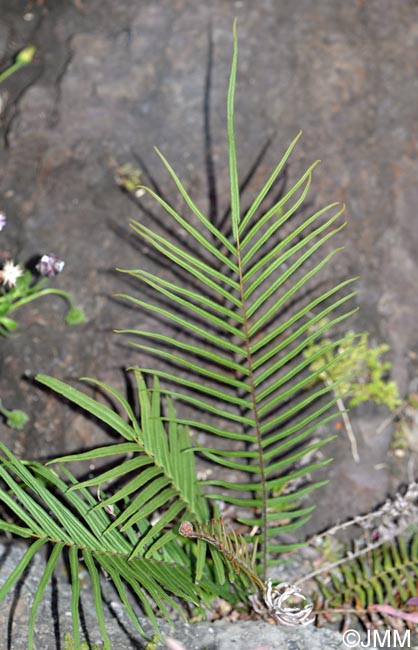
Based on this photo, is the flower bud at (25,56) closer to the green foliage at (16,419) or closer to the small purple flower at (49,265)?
the small purple flower at (49,265)

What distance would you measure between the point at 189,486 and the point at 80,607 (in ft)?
1.29

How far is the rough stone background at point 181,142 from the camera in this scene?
216 cm

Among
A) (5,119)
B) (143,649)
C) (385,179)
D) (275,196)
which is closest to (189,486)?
(143,649)

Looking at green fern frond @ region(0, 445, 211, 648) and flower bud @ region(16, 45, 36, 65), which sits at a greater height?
flower bud @ region(16, 45, 36, 65)

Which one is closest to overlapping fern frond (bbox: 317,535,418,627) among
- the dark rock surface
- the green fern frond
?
the dark rock surface

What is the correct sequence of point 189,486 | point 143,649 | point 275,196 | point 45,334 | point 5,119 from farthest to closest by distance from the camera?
point 5,119 → point 275,196 → point 45,334 → point 189,486 → point 143,649

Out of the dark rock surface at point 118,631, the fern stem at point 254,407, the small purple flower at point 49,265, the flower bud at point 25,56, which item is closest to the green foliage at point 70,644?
the dark rock surface at point 118,631

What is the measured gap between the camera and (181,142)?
2.47 meters

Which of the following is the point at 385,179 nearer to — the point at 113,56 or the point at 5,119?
the point at 113,56

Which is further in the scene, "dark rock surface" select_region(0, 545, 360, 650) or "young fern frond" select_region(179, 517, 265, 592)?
"dark rock surface" select_region(0, 545, 360, 650)

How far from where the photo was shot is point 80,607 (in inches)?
67.2

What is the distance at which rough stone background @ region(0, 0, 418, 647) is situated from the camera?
7.09 feet

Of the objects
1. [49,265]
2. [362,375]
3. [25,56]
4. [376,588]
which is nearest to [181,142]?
[25,56]

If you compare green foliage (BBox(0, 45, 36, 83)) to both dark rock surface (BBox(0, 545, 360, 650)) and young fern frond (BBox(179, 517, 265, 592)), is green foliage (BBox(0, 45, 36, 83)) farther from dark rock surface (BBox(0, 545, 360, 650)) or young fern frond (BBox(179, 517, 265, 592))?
young fern frond (BBox(179, 517, 265, 592))
